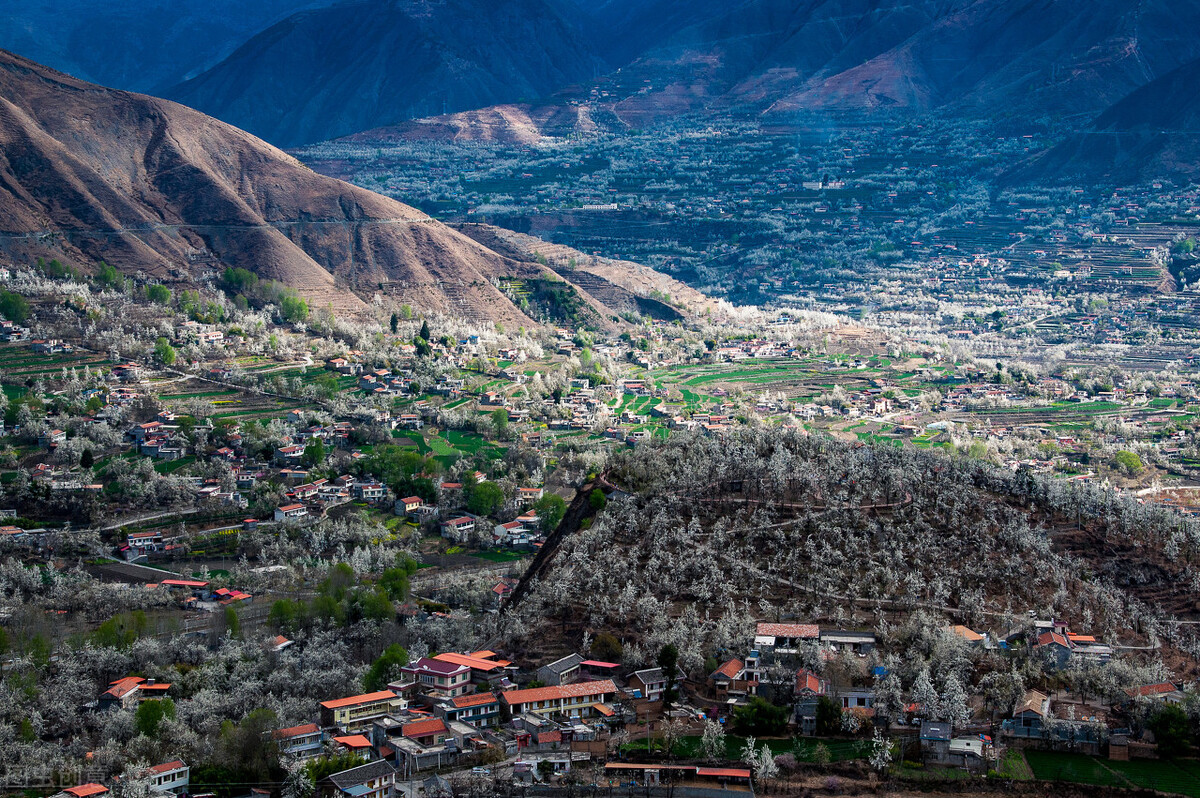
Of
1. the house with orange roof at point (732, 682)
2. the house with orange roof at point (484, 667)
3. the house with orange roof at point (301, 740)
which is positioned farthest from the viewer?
the house with orange roof at point (484, 667)

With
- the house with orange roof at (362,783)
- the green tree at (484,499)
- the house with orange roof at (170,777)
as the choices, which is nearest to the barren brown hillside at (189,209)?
the green tree at (484,499)

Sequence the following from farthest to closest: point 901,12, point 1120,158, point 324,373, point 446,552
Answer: point 901,12
point 1120,158
point 324,373
point 446,552

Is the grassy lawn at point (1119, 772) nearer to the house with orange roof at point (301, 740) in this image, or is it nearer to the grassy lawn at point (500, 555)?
the house with orange roof at point (301, 740)

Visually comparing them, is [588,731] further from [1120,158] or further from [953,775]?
[1120,158]

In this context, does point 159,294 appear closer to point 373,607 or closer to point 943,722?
point 373,607

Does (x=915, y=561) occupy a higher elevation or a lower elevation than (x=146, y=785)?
higher

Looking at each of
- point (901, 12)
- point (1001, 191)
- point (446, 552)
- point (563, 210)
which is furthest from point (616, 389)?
point (901, 12)
